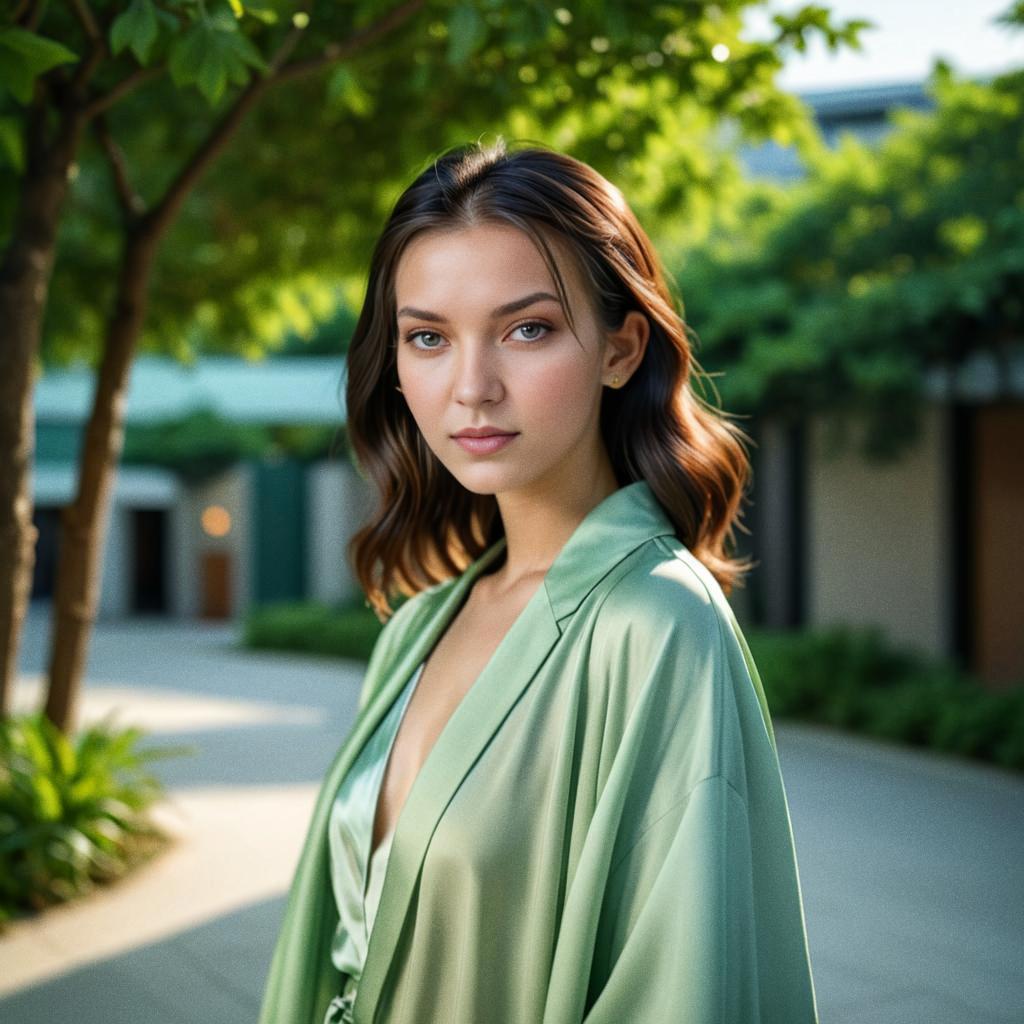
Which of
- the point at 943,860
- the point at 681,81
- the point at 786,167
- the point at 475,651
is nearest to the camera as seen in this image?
the point at 475,651

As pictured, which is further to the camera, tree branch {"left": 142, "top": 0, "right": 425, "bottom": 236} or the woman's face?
tree branch {"left": 142, "top": 0, "right": 425, "bottom": 236}

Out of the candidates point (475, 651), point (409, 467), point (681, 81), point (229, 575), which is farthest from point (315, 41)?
point (229, 575)

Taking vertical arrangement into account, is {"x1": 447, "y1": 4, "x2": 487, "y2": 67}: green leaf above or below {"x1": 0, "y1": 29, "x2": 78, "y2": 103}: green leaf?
above

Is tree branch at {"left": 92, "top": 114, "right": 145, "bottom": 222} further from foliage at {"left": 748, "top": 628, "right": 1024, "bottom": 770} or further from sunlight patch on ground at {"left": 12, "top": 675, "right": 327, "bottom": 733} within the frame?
foliage at {"left": 748, "top": 628, "right": 1024, "bottom": 770}

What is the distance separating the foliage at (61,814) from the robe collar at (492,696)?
3.06 m

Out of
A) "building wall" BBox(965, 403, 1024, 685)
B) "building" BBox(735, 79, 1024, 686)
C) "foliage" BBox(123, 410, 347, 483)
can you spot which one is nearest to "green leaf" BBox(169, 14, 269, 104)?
"building" BBox(735, 79, 1024, 686)

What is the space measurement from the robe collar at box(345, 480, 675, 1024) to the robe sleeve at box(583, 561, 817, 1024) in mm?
137

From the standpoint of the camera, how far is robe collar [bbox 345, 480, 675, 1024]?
141cm

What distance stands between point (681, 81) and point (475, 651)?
3094 millimetres

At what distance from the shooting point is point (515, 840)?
1364 mm

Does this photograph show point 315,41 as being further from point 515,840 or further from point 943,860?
point 943,860

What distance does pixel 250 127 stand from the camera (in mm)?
5758

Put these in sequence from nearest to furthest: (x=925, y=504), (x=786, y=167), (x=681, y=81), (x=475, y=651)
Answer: (x=475, y=651)
(x=681, y=81)
(x=925, y=504)
(x=786, y=167)

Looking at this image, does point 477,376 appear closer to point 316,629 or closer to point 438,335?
point 438,335
